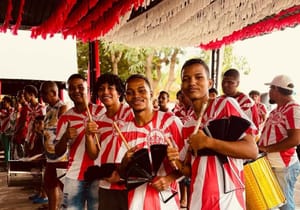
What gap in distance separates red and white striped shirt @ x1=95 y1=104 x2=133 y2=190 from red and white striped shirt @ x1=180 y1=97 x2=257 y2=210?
0.59 m

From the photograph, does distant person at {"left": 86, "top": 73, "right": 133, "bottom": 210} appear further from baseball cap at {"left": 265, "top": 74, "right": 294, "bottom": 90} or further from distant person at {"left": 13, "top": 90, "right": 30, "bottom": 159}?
distant person at {"left": 13, "top": 90, "right": 30, "bottom": 159}

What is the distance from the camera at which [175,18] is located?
13.0ft

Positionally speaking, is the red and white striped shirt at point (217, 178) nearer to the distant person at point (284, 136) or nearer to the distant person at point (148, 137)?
the distant person at point (148, 137)

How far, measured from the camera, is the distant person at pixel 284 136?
324 cm

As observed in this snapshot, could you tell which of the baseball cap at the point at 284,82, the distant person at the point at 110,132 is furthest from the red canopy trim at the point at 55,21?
the baseball cap at the point at 284,82

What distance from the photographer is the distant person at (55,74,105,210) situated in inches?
127

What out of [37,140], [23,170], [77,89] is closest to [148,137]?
[77,89]

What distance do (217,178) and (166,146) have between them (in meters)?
0.31

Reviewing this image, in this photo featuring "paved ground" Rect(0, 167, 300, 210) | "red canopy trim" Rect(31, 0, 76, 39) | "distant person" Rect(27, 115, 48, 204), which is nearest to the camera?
"red canopy trim" Rect(31, 0, 76, 39)

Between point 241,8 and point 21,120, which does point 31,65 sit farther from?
point 241,8

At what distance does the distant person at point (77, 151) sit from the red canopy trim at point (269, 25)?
7.67 feet

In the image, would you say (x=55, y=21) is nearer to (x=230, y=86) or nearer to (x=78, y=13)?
(x=78, y=13)

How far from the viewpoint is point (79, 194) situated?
10.6 ft

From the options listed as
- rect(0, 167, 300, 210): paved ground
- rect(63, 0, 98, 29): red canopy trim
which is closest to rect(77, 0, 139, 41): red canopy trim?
rect(63, 0, 98, 29): red canopy trim
